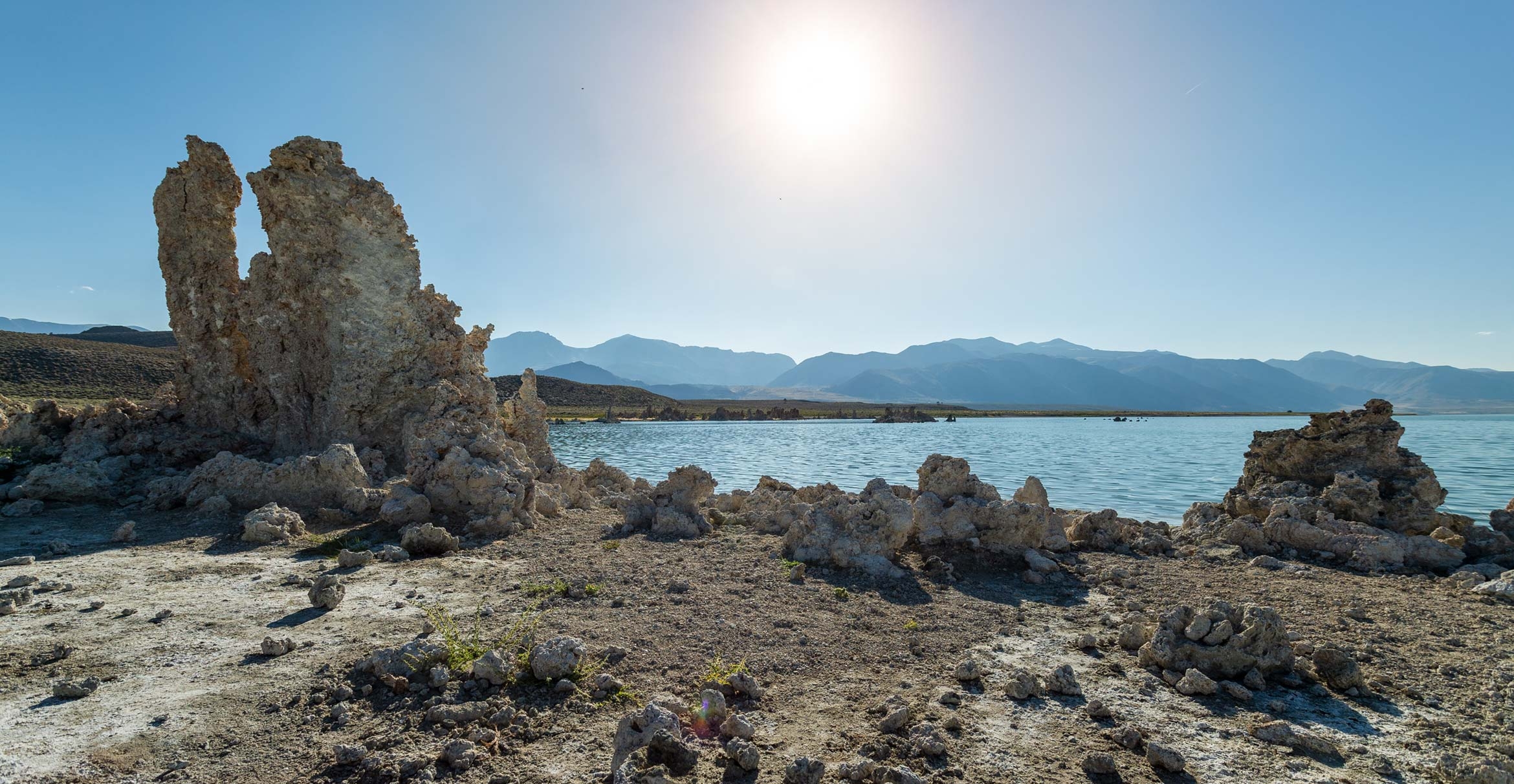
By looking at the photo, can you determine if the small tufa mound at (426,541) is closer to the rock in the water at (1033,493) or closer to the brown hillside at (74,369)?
the rock in the water at (1033,493)

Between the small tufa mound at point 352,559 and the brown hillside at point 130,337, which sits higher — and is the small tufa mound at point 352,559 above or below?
below

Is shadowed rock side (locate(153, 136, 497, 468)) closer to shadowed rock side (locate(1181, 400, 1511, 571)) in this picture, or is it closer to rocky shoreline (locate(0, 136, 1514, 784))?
rocky shoreline (locate(0, 136, 1514, 784))

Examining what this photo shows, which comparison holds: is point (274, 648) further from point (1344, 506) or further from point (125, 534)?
point (1344, 506)

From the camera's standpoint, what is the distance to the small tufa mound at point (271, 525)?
8.53 meters

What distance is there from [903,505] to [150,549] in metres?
9.44

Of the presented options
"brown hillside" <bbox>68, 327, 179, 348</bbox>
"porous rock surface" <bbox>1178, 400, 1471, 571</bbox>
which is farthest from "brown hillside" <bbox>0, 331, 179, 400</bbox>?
"porous rock surface" <bbox>1178, 400, 1471, 571</bbox>

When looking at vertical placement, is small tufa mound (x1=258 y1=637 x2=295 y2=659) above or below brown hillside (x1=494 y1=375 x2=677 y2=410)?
below

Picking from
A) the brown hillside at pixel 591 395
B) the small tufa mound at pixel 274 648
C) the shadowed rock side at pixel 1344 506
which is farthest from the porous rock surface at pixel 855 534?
the brown hillside at pixel 591 395

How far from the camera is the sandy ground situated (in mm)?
3867

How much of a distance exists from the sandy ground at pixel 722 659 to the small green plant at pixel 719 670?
121mm

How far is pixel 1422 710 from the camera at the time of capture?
4.60 metres

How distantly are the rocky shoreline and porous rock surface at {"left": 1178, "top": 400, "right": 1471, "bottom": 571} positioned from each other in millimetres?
52

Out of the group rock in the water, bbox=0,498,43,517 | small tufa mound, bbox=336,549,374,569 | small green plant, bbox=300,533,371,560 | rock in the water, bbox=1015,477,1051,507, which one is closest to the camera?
small tufa mound, bbox=336,549,374,569

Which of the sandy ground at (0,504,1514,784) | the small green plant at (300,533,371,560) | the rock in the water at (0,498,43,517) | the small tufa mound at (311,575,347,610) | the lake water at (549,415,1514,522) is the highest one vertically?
the rock in the water at (0,498,43,517)
